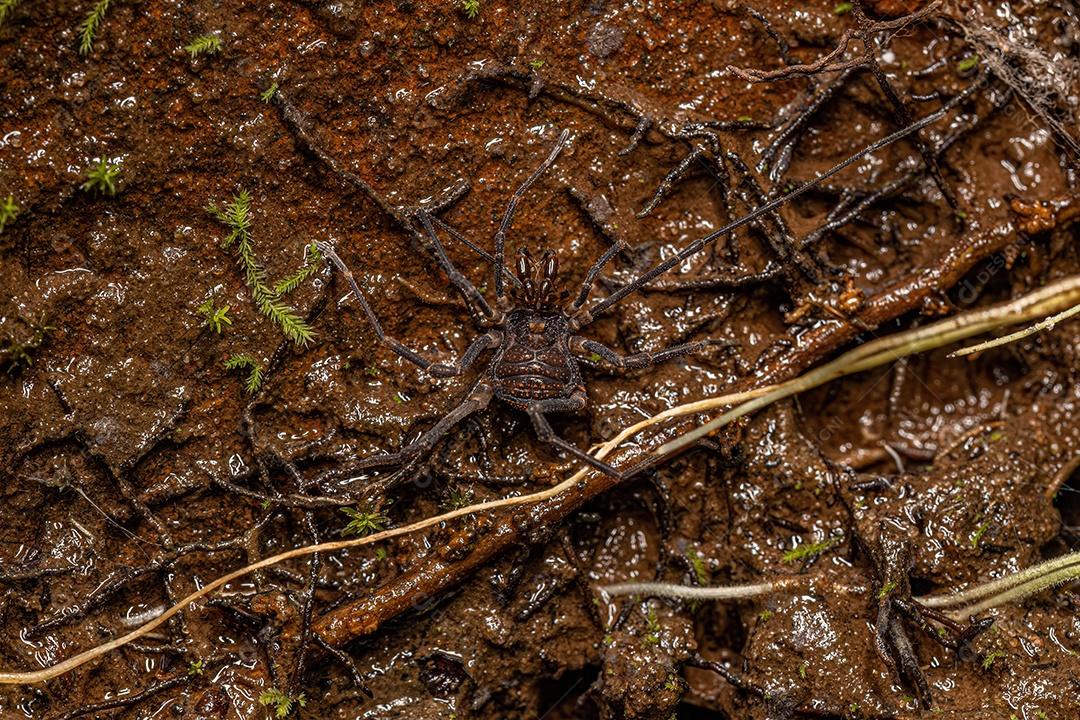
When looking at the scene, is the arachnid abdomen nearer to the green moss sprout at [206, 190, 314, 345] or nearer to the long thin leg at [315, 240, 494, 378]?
the long thin leg at [315, 240, 494, 378]

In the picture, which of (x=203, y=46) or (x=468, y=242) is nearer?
(x=203, y=46)

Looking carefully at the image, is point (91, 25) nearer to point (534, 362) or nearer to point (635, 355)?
point (534, 362)

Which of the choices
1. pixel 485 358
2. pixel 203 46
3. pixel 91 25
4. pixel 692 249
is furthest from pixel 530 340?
pixel 91 25

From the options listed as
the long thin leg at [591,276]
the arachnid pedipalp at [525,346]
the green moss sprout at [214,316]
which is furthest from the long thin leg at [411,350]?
the green moss sprout at [214,316]

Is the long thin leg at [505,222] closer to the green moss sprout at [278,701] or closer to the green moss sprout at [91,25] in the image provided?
the green moss sprout at [91,25]

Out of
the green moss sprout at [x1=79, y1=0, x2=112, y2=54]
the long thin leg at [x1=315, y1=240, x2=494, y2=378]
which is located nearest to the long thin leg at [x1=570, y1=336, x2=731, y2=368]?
the long thin leg at [x1=315, y1=240, x2=494, y2=378]
